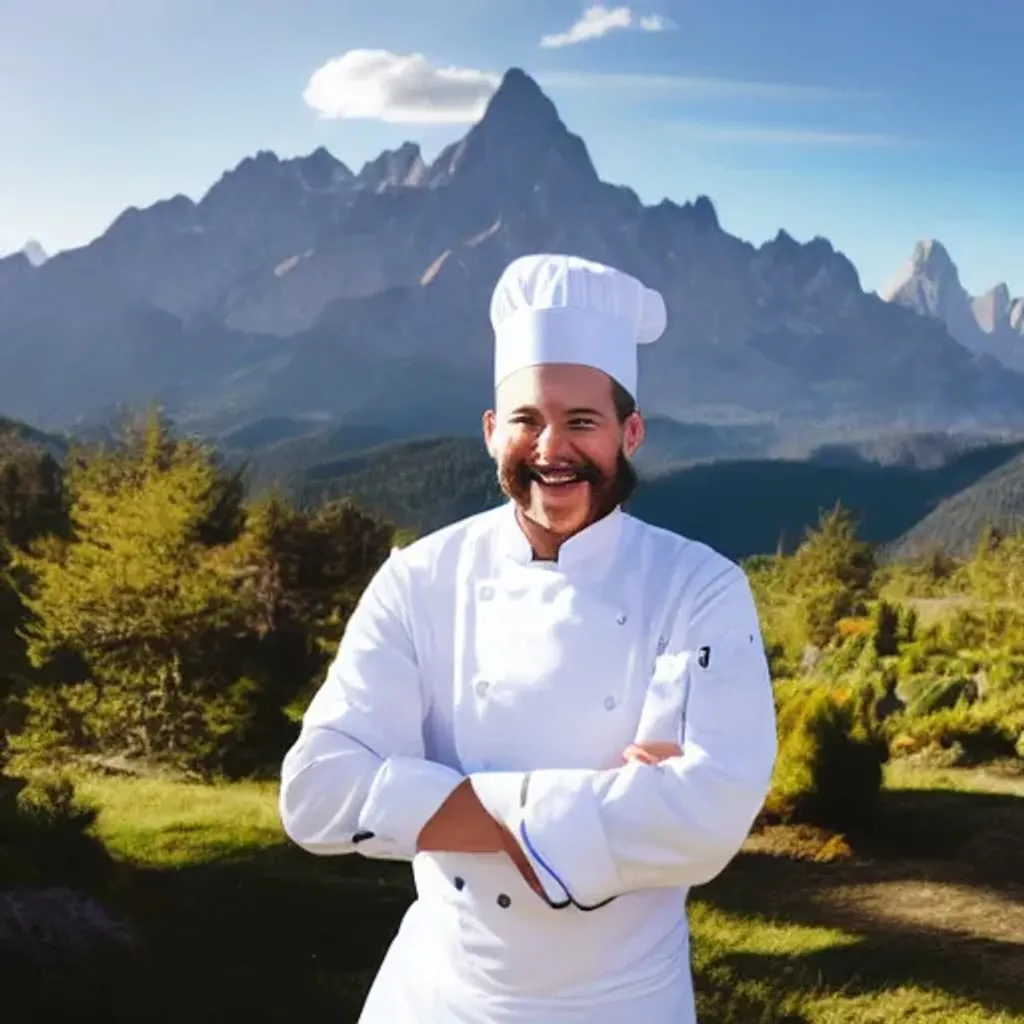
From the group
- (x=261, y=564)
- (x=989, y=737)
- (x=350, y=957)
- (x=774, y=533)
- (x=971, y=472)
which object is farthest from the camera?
(x=971, y=472)

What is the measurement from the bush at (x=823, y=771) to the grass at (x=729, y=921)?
A: 0.80 feet

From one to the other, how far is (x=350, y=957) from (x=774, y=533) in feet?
385

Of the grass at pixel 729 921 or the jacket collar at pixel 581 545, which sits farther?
the grass at pixel 729 921

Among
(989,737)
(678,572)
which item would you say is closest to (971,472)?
(989,737)

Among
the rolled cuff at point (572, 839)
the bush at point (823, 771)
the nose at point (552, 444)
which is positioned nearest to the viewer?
the rolled cuff at point (572, 839)

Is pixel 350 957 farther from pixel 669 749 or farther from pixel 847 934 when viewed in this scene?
pixel 669 749

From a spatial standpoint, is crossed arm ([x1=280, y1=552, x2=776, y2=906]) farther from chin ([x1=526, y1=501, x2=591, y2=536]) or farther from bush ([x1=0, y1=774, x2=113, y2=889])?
bush ([x1=0, y1=774, x2=113, y2=889])

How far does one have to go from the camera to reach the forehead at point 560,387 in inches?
73.2

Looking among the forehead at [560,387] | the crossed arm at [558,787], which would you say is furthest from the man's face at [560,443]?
the crossed arm at [558,787]

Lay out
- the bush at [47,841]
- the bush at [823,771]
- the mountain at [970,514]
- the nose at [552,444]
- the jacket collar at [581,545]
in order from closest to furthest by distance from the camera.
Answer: the nose at [552,444], the jacket collar at [581,545], the bush at [47,841], the bush at [823,771], the mountain at [970,514]

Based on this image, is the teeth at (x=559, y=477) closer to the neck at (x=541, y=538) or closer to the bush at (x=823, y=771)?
the neck at (x=541, y=538)

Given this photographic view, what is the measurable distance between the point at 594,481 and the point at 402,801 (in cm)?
57

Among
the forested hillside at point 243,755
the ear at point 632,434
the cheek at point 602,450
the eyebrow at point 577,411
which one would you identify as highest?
the eyebrow at point 577,411

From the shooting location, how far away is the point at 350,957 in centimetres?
630
